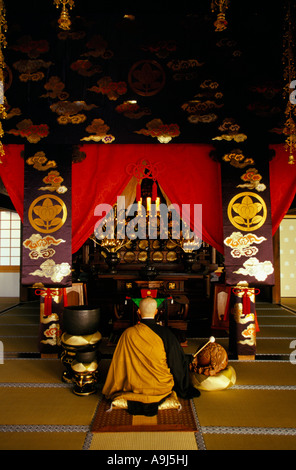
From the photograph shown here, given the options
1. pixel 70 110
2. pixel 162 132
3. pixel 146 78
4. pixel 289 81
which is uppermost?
pixel 146 78

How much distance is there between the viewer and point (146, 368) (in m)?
2.63

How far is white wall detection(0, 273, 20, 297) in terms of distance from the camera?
8.83 meters

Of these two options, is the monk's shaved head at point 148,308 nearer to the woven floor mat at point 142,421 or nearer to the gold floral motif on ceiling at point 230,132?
the woven floor mat at point 142,421

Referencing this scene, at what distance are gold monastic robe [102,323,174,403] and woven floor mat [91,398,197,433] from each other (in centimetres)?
12

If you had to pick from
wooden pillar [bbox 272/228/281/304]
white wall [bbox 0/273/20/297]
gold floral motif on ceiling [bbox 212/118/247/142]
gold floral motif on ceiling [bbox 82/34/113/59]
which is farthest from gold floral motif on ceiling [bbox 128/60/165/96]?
white wall [bbox 0/273/20/297]

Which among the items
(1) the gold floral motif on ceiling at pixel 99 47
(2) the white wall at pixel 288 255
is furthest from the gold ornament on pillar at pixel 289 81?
(2) the white wall at pixel 288 255

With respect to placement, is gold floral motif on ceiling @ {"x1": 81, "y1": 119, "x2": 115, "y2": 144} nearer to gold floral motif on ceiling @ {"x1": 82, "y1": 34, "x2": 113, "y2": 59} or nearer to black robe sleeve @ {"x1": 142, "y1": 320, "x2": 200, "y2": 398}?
gold floral motif on ceiling @ {"x1": 82, "y1": 34, "x2": 113, "y2": 59}

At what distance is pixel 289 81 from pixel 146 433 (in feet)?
12.1

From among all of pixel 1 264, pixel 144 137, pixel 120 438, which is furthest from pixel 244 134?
pixel 1 264

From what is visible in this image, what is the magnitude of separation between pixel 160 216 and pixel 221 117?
491 cm

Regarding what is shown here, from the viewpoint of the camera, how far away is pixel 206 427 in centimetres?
233

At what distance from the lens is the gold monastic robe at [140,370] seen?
2.59 m

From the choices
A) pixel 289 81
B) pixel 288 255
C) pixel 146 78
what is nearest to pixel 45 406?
pixel 146 78

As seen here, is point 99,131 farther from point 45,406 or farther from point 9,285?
point 9,285
